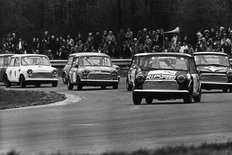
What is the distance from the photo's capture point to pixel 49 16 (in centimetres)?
6344

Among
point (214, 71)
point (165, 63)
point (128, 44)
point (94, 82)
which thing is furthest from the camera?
point (128, 44)

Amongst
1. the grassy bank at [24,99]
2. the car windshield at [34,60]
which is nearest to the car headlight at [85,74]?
the grassy bank at [24,99]

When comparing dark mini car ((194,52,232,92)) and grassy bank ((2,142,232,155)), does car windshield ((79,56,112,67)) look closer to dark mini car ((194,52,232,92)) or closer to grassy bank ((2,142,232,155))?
dark mini car ((194,52,232,92))

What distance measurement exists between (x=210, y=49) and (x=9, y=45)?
41.1ft

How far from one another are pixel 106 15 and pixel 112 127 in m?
44.1

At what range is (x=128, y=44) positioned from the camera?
44.2 metres

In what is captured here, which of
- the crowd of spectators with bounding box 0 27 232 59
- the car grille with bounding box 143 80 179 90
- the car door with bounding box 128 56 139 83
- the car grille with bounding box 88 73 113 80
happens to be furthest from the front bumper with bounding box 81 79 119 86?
the car grille with bounding box 143 80 179 90

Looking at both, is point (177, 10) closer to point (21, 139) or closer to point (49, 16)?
point (49, 16)

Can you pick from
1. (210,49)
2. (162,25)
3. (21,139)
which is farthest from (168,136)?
(162,25)

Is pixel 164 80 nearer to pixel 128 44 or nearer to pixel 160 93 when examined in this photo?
pixel 160 93

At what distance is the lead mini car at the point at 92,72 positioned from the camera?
35469 mm

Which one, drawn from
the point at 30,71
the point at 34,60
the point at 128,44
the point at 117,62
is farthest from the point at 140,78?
the point at 117,62

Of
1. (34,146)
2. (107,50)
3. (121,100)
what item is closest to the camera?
(34,146)

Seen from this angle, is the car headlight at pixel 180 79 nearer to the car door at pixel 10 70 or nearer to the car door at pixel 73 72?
the car door at pixel 73 72
